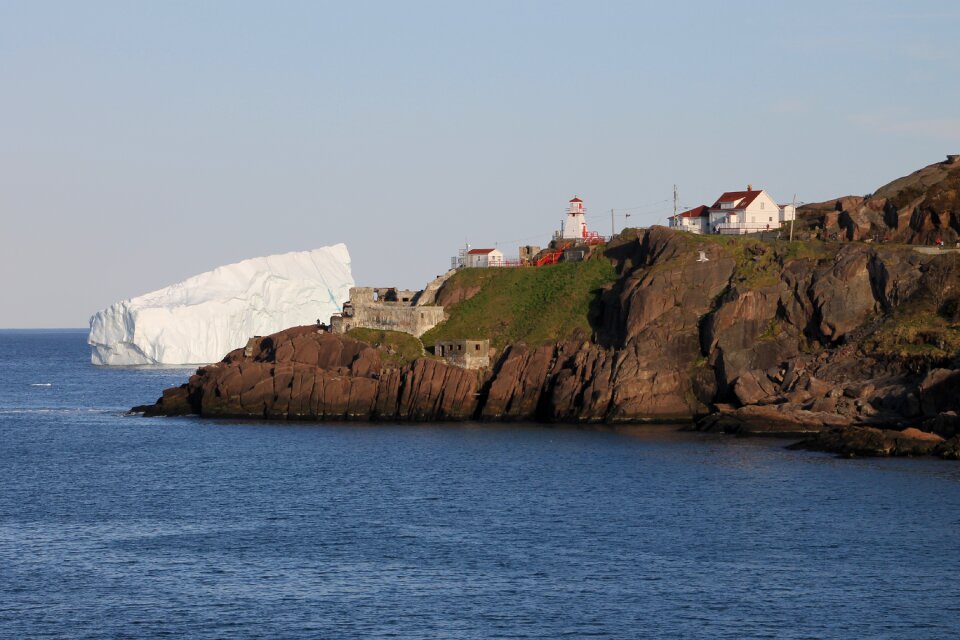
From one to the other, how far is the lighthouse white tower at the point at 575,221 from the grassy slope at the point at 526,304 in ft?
53.2

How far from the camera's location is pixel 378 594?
61.0m

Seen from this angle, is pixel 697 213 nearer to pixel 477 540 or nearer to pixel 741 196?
pixel 741 196

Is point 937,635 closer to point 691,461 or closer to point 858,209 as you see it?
point 691,461

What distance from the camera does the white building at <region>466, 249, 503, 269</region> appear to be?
6186 inches

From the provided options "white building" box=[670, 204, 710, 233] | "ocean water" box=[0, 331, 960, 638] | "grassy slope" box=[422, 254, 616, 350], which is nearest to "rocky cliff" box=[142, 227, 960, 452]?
"grassy slope" box=[422, 254, 616, 350]

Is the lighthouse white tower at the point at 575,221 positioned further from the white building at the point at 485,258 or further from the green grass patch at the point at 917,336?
the green grass patch at the point at 917,336

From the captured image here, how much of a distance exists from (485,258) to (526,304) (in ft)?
64.9

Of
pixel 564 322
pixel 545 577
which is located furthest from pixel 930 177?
pixel 545 577

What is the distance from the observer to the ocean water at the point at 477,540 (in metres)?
56.8

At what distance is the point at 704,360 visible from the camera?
397ft

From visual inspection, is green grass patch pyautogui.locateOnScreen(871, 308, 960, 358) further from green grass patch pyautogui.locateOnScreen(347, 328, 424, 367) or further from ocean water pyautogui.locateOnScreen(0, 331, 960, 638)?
green grass patch pyautogui.locateOnScreen(347, 328, 424, 367)

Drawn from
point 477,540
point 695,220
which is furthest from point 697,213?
point 477,540

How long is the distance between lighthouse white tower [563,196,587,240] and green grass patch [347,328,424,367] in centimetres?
3229

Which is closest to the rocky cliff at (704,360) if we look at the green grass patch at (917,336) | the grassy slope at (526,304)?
the green grass patch at (917,336)
